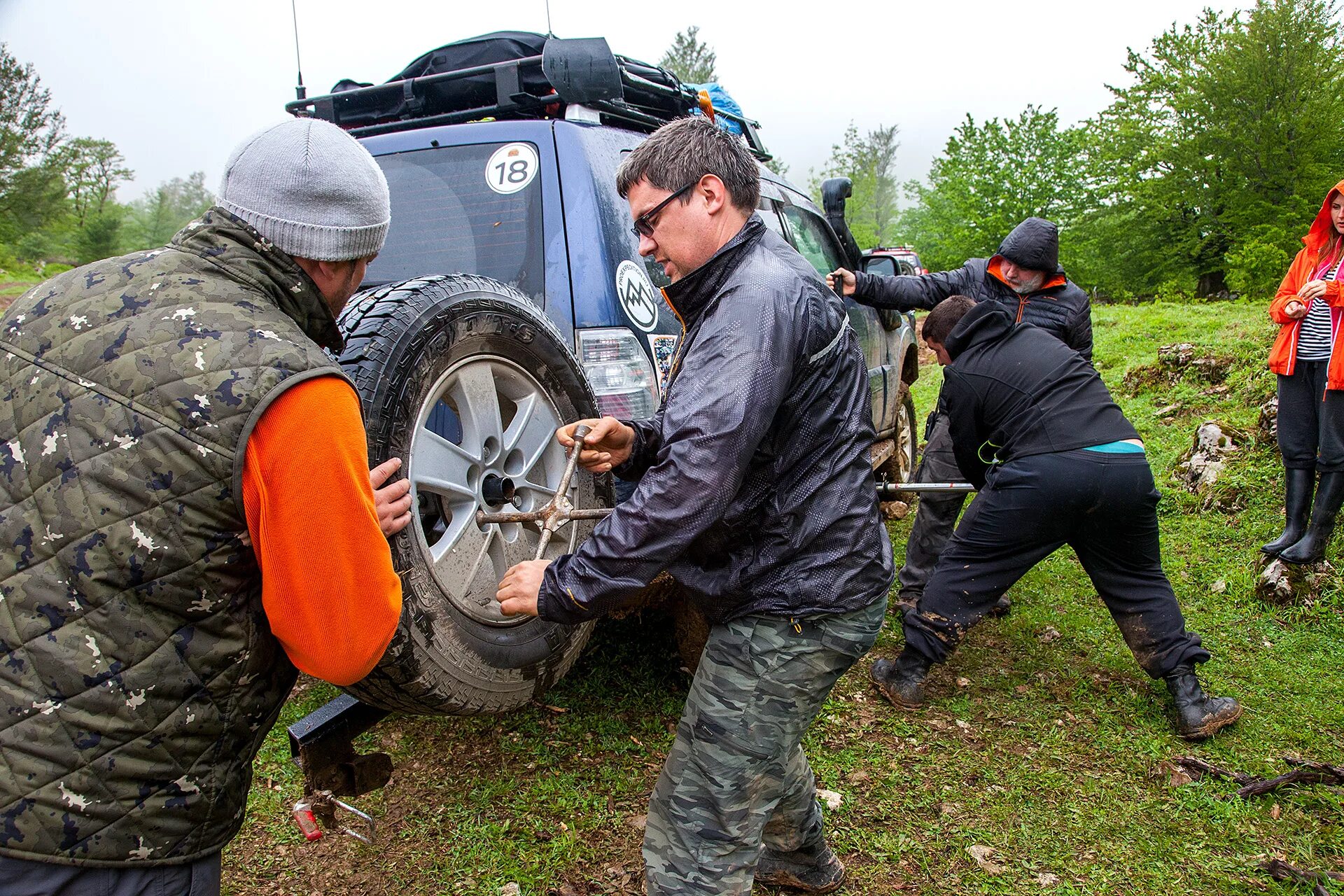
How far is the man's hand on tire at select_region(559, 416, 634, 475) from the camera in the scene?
2225mm

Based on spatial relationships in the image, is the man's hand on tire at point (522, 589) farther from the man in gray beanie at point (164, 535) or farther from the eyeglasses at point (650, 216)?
the eyeglasses at point (650, 216)

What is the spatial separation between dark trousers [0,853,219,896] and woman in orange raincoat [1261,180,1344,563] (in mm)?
5303

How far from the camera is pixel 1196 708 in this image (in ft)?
11.2

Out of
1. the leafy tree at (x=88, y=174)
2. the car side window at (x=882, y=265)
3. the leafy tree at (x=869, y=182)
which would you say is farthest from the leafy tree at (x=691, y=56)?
the car side window at (x=882, y=265)

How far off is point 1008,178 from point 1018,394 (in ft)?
92.0

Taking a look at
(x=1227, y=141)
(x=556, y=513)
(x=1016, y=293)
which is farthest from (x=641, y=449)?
(x=1227, y=141)

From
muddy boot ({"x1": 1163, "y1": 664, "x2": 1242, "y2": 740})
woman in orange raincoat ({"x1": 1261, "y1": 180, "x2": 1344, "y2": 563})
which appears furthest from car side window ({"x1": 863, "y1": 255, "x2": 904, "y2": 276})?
muddy boot ({"x1": 1163, "y1": 664, "x2": 1242, "y2": 740})

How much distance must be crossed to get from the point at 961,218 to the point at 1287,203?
10.2 meters

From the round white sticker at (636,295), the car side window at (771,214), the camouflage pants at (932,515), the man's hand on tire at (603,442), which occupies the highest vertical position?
the car side window at (771,214)

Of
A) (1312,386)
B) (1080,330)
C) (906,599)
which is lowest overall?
(906,599)

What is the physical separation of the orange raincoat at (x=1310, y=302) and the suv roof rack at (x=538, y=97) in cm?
341

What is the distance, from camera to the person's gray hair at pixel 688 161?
2008 mm

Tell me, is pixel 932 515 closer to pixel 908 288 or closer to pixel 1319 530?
pixel 908 288

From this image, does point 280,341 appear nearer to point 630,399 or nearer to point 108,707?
point 108,707
